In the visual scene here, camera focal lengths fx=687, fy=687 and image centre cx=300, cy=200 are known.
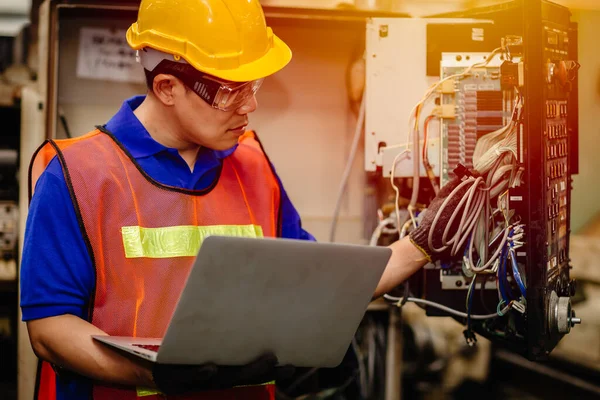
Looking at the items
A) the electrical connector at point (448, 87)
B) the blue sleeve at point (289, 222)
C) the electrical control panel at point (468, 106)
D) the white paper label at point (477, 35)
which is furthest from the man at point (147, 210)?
the white paper label at point (477, 35)

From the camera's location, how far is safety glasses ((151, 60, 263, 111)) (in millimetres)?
1493

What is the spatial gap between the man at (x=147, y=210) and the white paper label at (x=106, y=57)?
0.81m

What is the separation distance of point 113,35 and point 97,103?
240 mm

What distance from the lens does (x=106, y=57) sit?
2.37 metres

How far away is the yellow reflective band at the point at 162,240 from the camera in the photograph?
1.47m

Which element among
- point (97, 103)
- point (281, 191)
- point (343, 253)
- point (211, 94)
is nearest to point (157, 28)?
point (211, 94)

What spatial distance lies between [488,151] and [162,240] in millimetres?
765

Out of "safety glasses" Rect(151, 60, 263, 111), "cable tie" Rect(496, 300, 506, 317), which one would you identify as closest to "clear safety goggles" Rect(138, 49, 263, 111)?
"safety glasses" Rect(151, 60, 263, 111)

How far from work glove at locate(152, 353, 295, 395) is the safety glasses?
22.2 inches

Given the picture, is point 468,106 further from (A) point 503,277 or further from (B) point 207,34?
(B) point 207,34

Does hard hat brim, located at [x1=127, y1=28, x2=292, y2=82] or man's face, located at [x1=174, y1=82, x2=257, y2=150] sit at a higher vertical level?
hard hat brim, located at [x1=127, y1=28, x2=292, y2=82]

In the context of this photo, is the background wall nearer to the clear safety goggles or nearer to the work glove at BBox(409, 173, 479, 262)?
the work glove at BBox(409, 173, 479, 262)

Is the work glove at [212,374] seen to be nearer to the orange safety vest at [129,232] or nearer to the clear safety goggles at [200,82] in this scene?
the orange safety vest at [129,232]

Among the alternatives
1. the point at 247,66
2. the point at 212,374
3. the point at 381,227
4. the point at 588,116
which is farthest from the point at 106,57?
the point at 588,116
